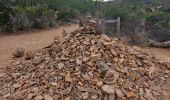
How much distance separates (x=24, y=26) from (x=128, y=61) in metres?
8.93

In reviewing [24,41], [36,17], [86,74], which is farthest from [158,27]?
[86,74]

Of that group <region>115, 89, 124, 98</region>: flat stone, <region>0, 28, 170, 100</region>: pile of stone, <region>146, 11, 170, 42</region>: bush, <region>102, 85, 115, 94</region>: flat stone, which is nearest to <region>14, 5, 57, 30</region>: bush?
<region>146, 11, 170, 42</region>: bush

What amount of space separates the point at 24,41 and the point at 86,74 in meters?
6.74

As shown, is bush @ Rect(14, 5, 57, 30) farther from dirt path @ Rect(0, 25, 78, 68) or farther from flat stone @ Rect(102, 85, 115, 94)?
flat stone @ Rect(102, 85, 115, 94)

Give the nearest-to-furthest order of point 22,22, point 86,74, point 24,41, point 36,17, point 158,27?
point 86,74 → point 24,41 → point 158,27 → point 22,22 → point 36,17

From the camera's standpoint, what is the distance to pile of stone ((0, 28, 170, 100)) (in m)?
6.26

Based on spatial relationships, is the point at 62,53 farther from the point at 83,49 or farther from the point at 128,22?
the point at 128,22

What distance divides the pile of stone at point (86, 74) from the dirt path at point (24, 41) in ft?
7.75

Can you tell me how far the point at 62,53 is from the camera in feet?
24.0

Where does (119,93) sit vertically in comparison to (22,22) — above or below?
below

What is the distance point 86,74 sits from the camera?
21.4ft

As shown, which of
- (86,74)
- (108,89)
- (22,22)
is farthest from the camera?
(22,22)

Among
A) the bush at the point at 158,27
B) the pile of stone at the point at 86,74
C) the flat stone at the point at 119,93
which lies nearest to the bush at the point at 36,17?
the bush at the point at 158,27

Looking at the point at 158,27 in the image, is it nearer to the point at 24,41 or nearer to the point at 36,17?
the point at 24,41
